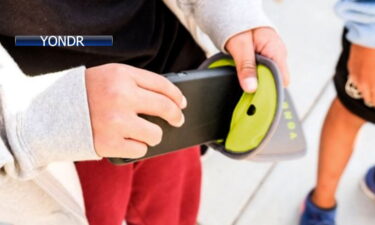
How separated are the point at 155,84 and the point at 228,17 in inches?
6.7

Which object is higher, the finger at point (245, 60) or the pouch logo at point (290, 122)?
the finger at point (245, 60)

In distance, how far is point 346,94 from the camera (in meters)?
0.86

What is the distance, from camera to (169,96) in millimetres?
510

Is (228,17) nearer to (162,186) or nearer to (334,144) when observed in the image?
(162,186)

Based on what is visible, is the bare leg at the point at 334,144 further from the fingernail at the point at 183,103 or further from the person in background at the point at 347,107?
the fingernail at the point at 183,103

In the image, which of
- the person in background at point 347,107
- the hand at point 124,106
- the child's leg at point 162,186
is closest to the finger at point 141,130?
the hand at point 124,106

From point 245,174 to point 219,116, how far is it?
2.04ft

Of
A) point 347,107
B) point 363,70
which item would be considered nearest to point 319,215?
point 347,107

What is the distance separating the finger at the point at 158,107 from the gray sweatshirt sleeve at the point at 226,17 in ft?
0.47

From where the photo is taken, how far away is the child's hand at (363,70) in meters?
0.78

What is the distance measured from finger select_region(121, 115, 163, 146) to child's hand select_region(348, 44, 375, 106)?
17.5 inches

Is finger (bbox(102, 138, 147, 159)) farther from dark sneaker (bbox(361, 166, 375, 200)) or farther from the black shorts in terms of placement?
dark sneaker (bbox(361, 166, 375, 200))

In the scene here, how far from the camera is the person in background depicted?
0.74 metres

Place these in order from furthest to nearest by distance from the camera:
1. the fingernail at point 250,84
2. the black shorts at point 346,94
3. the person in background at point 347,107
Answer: the black shorts at point 346,94 → the person in background at point 347,107 → the fingernail at point 250,84
